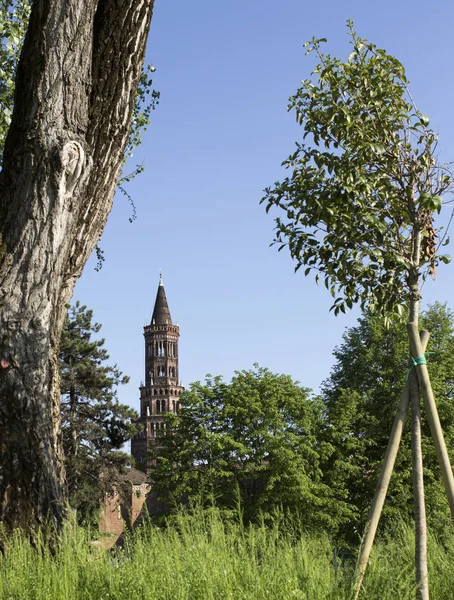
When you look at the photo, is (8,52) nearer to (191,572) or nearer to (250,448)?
(191,572)

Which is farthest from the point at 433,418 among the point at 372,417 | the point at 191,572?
the point at 372,417

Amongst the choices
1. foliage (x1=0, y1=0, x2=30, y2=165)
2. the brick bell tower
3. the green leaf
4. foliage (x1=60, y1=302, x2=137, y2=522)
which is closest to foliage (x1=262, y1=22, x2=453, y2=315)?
the green leaf

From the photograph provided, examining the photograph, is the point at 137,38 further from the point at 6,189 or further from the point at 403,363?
the point at 403,363

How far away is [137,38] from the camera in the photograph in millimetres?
6426

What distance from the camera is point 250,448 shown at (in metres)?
34.9

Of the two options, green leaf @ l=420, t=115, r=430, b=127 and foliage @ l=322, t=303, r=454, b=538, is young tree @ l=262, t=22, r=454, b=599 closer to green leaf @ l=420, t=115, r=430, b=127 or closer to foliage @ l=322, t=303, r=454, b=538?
green leaf @ l=420, t=115, r=430, b=127

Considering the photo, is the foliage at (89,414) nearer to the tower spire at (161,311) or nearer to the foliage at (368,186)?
the foliage at (368,186)

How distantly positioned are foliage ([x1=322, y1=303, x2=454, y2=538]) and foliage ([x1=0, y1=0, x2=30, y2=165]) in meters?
23.0

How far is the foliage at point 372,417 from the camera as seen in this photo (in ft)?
106

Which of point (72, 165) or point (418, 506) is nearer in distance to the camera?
point (418, 506)

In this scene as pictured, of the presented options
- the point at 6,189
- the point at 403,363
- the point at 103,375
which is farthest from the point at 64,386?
the point at 6,189

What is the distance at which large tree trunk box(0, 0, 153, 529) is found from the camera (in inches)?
235

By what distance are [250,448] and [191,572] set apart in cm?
3086

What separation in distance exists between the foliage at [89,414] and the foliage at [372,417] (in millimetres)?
12349
